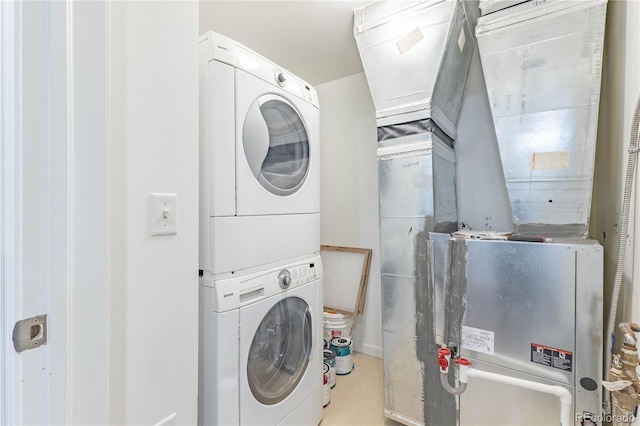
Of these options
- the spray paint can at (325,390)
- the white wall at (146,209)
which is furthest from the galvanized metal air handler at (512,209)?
the white wall at (146,209)

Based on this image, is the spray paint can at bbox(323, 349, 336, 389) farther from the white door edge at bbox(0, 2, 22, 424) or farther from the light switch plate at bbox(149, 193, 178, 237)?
the white door edge at bbox(0, 2, 22, 424)

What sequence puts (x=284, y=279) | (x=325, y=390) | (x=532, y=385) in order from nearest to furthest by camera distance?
(x=532, y=385)
(x=284, y=279)
(x=325, y=390)

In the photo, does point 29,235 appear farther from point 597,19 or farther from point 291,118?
point 597,19

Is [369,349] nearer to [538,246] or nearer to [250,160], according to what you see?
[538,246]

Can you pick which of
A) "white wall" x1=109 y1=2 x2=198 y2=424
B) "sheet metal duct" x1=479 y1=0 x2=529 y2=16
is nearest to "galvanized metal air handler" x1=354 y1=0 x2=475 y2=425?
"sheet metal duct" x1=479 y1=0 x2=529 y2=16

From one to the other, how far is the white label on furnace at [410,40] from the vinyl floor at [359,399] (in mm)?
2177

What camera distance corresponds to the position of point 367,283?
249cm

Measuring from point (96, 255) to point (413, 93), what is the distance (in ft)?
5.16

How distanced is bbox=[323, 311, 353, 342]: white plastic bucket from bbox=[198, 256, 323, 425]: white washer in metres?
0.69

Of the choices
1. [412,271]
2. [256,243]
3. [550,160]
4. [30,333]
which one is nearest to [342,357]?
[412,271]

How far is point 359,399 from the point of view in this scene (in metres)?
1.90

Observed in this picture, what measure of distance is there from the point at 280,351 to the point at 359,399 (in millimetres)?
881

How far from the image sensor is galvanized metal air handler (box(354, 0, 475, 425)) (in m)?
1.47

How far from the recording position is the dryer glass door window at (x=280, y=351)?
1246mm
